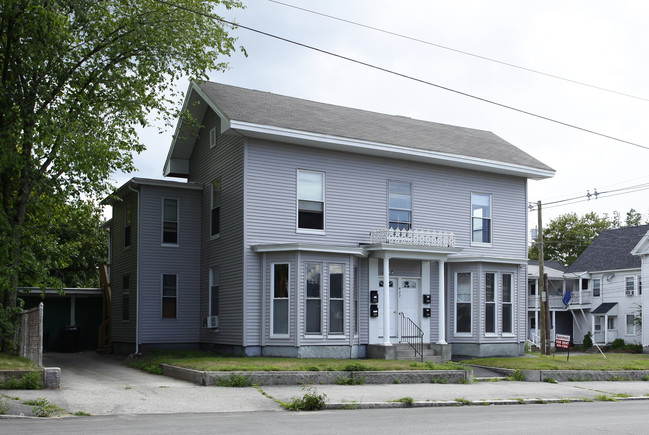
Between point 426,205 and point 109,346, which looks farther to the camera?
point 109,346

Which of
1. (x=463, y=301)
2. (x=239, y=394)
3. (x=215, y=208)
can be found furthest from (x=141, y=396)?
(x=463, y=301)

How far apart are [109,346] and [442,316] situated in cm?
1284

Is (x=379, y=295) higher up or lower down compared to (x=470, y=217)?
lower down

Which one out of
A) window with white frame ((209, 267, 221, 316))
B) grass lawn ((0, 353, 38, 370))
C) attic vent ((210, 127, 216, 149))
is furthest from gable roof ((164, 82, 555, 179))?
grass lawn ((0, 353, 38, 370))

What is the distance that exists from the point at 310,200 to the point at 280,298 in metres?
3.27

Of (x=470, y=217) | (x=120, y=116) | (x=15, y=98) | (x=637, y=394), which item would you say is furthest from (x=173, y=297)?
(x=637, y=394)

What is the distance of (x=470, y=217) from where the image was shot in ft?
81.8

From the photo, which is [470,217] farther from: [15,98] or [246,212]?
[15,98]

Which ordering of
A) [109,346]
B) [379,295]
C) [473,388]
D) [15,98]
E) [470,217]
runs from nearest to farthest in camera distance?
[473,388], [15,98], [379,295], [470,217], [109,346]

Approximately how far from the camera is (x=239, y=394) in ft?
47.2

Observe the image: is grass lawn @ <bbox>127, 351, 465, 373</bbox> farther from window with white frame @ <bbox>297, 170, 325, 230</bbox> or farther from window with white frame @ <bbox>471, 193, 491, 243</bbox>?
window with white frame @ <bbox>471, 193, 491, 243</bbox>

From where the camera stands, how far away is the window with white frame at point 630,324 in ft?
152

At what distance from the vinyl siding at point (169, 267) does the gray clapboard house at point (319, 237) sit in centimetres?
5

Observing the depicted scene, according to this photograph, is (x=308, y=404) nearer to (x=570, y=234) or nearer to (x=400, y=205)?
(x=400, y=205)
